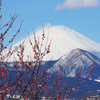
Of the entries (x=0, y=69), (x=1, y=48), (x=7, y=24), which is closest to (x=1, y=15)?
(x=7, y=24)

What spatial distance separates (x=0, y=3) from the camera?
842cm

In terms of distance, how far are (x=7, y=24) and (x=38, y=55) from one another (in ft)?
7.52

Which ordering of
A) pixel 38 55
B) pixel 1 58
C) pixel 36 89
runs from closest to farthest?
pixel 38 55 → pixel 36 89 → pixel 1 58

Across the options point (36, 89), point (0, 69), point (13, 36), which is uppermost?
point (13, 36)

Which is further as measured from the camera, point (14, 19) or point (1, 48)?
point (14, 19)

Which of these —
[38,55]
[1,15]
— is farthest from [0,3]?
[38,55]

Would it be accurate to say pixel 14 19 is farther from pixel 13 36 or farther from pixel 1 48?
pixel 1 48

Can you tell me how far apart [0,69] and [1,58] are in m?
0.42

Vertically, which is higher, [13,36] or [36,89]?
[13,36]

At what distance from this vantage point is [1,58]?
8.54m

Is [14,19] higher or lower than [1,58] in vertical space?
higher

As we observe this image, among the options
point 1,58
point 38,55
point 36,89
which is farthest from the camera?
point 1,58

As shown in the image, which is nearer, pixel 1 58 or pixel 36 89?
pixel 36 89

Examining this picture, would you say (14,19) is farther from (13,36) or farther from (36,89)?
(36,89)
